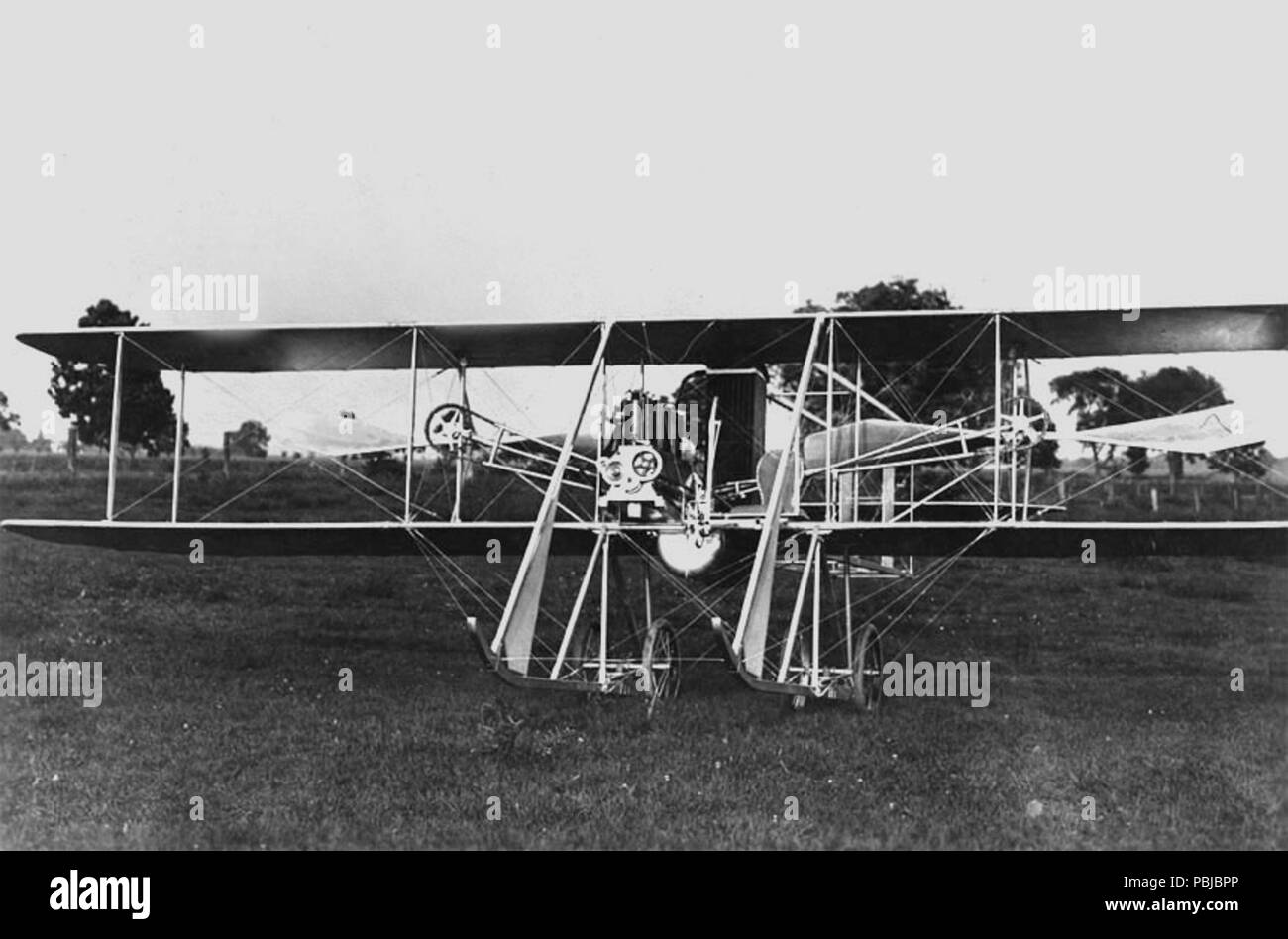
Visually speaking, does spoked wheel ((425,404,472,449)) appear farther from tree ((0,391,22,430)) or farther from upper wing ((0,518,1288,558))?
tree ((0,391,22,430))

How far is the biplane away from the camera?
973 cm

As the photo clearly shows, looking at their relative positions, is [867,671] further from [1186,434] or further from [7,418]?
[7,418]

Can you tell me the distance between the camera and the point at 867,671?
1149 cm

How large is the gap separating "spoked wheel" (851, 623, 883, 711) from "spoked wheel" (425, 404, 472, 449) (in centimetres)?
409

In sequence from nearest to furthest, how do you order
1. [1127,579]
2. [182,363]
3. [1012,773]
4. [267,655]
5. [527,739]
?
[1012,773]
[527,739]
[182,363]
[267,655]
[1127,579]

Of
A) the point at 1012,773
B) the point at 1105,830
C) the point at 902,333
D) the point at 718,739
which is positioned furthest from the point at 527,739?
the point at 902,333

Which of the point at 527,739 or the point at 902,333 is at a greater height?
the point at 902,333

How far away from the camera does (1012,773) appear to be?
8125mm

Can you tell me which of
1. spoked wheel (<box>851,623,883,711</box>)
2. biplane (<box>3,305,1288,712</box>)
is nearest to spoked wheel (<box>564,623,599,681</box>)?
biplane (<box>3,305,1288,712</box>)

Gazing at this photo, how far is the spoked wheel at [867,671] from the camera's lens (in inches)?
424

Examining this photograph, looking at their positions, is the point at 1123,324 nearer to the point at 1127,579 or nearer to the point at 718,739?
the point at 718,739

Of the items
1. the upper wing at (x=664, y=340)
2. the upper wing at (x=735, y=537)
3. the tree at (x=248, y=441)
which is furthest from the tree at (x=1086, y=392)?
the upper wing at (x=735, y=537)

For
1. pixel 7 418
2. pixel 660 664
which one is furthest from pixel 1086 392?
pixel 7 418

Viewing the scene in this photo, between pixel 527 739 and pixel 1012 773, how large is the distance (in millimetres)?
3481
